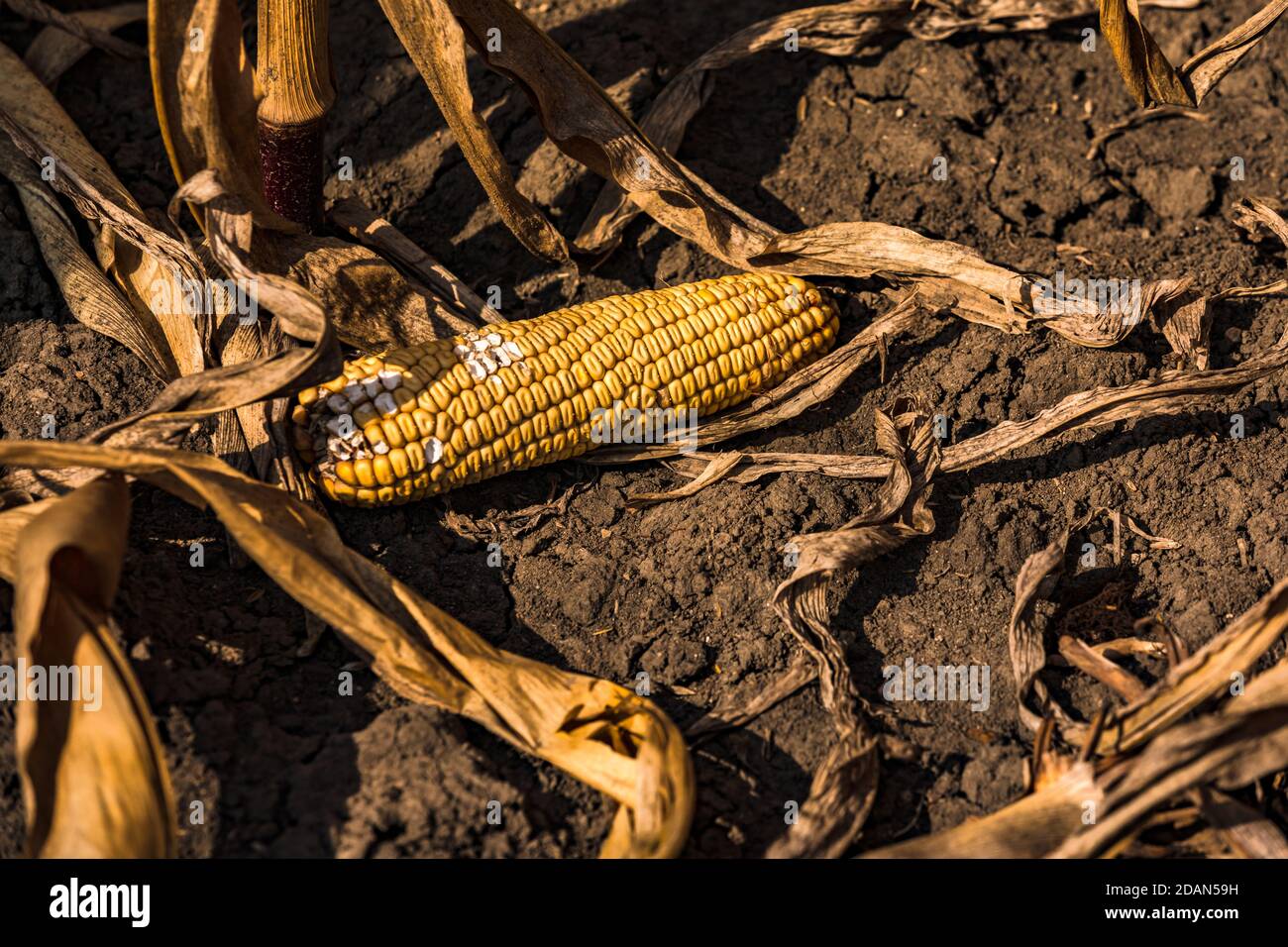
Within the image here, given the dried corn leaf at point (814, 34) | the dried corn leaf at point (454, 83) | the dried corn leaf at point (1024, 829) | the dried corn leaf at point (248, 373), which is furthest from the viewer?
the dried corn leaf at point (814, 34)

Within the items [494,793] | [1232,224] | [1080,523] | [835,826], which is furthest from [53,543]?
[1232,224]

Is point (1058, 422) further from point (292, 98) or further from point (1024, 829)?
point (292, 98)

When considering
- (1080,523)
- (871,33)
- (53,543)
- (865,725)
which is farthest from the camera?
(871,33)

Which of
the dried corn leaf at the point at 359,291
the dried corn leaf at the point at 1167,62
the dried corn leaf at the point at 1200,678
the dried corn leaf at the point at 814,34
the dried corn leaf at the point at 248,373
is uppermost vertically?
the dried corn leaf at the point at 814,34

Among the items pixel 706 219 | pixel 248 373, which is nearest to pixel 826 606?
pixel 706 219

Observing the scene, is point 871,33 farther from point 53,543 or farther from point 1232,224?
point 53,543

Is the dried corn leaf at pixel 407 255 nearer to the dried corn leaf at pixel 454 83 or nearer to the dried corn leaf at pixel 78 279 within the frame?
the dried corn leaf at pixel 454 83

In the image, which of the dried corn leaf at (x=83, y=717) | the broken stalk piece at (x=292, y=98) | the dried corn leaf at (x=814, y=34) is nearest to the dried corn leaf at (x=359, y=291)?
the broken stalk piece at (x=292, y=98)

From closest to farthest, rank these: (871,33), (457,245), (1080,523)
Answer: (1080,523), (457,245), (871,33)
